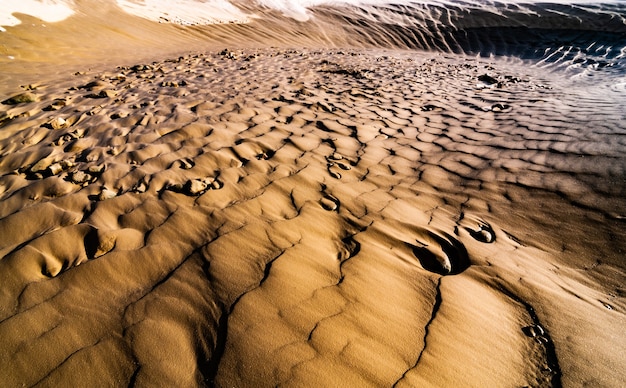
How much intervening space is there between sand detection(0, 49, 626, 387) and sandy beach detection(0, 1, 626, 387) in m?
0.01

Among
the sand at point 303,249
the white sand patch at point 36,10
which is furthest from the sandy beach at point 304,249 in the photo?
the white sand patch at point 36,10

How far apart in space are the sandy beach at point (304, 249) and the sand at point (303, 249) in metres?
0.01

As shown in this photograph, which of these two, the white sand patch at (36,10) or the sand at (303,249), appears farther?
the white sand patch at (36,10)

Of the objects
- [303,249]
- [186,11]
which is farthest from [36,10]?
[303,249]

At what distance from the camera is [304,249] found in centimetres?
190

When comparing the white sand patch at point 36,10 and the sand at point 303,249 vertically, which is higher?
the sand at point 303,249

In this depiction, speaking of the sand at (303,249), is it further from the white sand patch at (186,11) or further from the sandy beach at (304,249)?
the white sand patch at (186,11)

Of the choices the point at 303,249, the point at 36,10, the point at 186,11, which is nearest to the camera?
the point at 303,249

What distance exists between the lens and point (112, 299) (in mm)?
1485

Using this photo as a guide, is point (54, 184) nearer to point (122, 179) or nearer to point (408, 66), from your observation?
point (122, 179)

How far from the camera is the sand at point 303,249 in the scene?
132cm

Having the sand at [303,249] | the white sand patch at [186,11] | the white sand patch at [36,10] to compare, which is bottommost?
the white sand patch at [36,10]

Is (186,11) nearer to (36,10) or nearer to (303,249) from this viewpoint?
(36,10)

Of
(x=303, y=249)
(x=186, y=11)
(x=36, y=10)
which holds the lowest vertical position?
(x=36, y=10)
